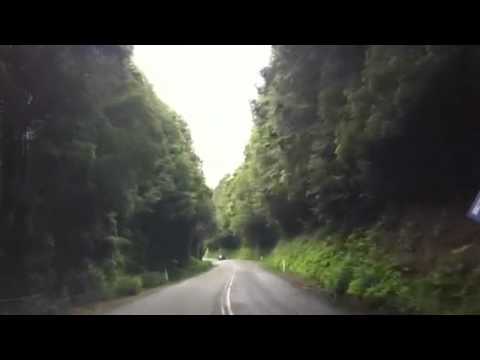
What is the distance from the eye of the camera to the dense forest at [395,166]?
15.0 m

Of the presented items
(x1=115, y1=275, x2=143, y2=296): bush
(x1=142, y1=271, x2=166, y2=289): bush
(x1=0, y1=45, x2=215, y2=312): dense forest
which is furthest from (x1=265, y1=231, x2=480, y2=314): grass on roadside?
(x1=0, y1=45, x2=215, y2=312): dense forest

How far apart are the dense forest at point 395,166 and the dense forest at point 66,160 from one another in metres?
7.63

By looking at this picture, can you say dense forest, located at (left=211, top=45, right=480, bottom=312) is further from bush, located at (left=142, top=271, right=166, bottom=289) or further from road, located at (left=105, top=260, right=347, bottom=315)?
bush, located at (left=142, top=271, right=166, bottom=289)

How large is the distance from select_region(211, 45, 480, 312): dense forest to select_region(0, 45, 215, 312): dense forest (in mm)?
7633

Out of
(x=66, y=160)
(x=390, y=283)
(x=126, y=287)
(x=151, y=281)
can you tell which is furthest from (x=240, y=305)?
(x=151, y=281)

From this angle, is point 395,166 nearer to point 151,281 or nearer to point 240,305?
point 240,305

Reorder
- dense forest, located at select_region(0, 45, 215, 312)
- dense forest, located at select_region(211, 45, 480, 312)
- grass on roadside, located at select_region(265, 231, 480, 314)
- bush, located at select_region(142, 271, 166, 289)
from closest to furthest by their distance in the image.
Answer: grass on roadside, located at select_region(265, 231, 480, 314) → dense forest, located at select_region(211, 45, 480, 312) → dense forest, located at select_region(0, 45, 215, 312) → bush, located at select_region(142, 271, 166, 289)

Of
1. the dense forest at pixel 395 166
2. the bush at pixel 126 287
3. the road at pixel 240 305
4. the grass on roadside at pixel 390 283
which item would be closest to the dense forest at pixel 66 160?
the bush at pixel 126 287

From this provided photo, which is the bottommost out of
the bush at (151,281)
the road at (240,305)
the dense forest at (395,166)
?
the road at (240,305)

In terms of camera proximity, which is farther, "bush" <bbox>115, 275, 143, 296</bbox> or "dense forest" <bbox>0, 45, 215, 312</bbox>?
"bush" <bbox>115, 275, 143, 296</bbox>

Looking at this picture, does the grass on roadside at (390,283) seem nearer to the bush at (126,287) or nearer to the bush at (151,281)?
the bush at (126,287)

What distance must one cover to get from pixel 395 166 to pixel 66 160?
33.9 ft

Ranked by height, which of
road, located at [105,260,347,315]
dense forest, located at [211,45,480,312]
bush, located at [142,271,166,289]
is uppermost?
dense forest, located at [211,45,480,312]

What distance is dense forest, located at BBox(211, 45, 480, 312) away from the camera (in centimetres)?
1505
